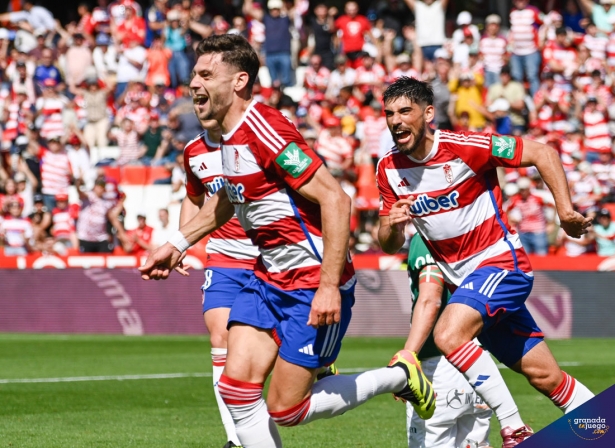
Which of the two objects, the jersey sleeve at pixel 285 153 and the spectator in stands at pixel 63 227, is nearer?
the jersey sleeve at pixel 285 153

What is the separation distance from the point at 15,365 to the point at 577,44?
14227 mm

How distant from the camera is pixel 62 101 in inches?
984

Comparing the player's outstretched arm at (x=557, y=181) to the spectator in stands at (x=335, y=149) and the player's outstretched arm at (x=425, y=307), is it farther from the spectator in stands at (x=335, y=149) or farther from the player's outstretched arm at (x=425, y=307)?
the spectator in stands at (x=335, y=149)

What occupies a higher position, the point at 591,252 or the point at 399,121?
the point at 399,121

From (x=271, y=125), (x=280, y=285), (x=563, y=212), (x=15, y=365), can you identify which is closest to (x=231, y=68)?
(x=271, y=125)

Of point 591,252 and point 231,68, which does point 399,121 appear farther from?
point 591,252

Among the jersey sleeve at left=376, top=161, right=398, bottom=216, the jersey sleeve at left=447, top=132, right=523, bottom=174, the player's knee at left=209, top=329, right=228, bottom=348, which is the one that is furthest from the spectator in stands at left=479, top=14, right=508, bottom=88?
the jersey sleeve at left=447, top=132, right=523, bottom=174

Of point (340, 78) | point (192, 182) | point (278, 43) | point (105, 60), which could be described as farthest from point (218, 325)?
point (105, 60)

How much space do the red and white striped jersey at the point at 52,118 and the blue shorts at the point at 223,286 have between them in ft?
54.8

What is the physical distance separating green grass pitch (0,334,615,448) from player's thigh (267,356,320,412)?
2633 mm

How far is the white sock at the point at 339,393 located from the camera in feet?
20.6

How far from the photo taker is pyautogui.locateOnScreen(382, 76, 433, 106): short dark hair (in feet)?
23.4

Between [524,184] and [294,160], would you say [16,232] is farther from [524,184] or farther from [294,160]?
[294,160]

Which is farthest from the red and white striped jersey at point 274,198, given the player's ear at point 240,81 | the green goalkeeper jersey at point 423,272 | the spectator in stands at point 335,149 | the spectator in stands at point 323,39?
the spectator in stands at point 323,39
